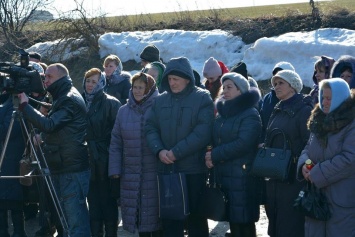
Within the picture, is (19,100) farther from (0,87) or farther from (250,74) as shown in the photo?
(250,74)

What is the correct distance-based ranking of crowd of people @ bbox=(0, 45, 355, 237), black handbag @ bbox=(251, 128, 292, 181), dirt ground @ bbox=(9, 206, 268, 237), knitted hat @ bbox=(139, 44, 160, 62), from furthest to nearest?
knitted hat @ bbox=(139, 44, 160, 62) → dirt ground @ bbox=(9, 206, 268, 237) → crowd of people @ bbox=(0, 45, 355, 237) → black handbag @ bbox=(251, 128, 292, 181)

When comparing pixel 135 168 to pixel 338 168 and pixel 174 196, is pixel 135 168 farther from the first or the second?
pixel 338 168

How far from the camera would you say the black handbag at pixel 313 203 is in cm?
518

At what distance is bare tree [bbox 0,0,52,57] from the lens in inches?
715

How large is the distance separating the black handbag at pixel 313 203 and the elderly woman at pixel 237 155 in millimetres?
782

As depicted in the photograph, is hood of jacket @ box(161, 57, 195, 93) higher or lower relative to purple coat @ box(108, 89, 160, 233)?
higher

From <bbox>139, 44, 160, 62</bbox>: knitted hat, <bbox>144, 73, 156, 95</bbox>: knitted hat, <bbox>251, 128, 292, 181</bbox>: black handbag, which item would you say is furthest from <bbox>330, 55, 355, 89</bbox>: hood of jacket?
<bbox>139, 44, 160, 62</bbox>: knitted hat

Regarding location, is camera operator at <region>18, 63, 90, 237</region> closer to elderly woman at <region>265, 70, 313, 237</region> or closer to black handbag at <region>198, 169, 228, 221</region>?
black handbag at <region>198, 169, 228, 221</region>

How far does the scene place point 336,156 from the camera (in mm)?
5137

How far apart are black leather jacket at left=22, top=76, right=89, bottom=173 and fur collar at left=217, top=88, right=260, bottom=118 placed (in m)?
1.32

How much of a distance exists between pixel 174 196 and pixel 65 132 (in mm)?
1199

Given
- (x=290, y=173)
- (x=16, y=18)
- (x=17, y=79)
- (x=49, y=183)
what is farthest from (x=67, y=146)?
(x=16, y=18)

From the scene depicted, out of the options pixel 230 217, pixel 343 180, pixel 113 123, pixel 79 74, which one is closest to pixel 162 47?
pixel 79 74

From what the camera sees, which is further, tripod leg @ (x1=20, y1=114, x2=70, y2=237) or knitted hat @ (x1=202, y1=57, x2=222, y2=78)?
knitted hat @ (x1=202, y1=57, x2=222, y2=78)
